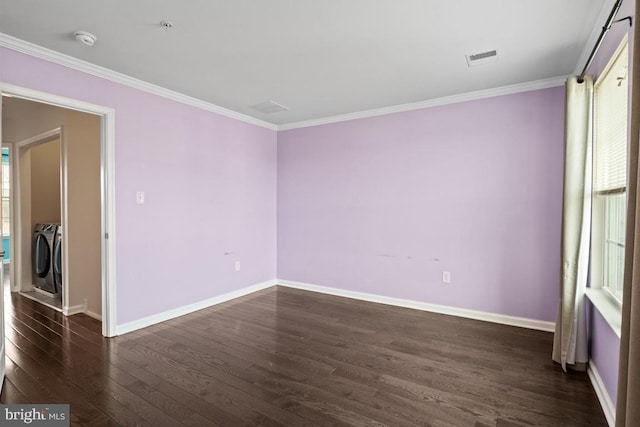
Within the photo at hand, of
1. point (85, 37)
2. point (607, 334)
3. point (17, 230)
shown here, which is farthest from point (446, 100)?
point (17, 230)

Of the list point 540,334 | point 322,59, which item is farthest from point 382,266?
point 322,59

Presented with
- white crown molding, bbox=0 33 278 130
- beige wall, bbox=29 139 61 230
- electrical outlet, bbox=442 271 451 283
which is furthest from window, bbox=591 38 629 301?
beige wall, bbox=29 139 61 230

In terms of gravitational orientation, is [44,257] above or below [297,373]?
above

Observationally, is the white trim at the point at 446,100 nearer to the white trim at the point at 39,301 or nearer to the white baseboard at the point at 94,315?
the white baseboard at the point at 94,315

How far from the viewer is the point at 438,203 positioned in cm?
383

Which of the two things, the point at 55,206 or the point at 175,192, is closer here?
the point at 175,192

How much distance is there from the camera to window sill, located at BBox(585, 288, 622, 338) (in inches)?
72.5

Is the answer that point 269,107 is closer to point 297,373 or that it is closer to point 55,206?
point 297,373

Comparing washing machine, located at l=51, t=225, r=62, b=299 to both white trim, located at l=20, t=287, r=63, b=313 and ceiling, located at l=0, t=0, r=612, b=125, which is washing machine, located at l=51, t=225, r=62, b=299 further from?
ceiling, located at l=0, t=0, r=612, b=125

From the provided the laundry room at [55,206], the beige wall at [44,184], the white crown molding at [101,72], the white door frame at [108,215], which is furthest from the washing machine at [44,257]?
the white crown molding at [101,72]

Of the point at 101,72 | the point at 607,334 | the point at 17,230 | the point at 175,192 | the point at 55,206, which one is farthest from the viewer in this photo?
the point at 55,206

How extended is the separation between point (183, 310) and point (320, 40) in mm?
3245

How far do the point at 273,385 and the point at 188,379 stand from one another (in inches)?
25.3

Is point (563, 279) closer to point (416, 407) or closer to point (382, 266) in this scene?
point (416, 407)
